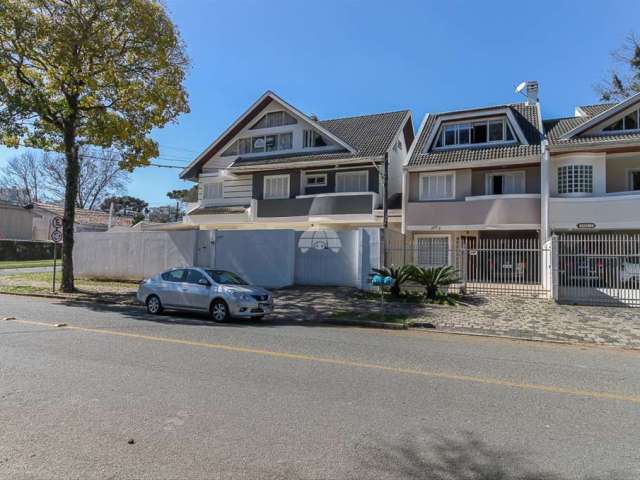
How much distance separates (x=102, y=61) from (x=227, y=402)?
1543 centimetres

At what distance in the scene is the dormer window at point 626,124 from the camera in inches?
795

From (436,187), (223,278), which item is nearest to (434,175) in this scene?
(436,187)

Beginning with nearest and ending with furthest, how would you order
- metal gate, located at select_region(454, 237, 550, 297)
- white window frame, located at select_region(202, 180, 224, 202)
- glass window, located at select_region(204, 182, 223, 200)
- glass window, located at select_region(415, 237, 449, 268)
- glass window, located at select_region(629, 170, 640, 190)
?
1. metal gate, located at select_region(454, 237, 550, 297)
2. glass window, located at select_region(415, 237, 449, 268)
3. glass window, located at select_region(629, 170, 640, 190)
4. white window frame, located at select_region(202, 180, 224, 202)
5. glass window, located at select_region(204, 182, 223, 200)

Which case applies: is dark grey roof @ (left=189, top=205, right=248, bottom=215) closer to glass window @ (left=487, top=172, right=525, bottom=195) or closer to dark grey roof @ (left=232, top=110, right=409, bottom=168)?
dark grey roof @ (left=232, top=110, right=409, bottom=168)

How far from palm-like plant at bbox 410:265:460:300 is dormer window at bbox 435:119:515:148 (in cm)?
943

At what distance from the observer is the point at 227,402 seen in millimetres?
5281

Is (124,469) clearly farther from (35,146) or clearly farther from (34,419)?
(35,146)

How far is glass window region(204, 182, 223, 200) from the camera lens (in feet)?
92.7

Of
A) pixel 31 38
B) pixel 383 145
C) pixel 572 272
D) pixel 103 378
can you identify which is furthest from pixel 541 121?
pixel 103 378

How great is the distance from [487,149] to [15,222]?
152 ft

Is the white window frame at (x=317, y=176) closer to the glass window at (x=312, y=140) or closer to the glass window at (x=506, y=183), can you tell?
the glass window at (x=312, y=140)

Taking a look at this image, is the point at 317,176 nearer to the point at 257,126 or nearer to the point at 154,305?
the point at 257,126

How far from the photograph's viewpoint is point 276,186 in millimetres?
26375

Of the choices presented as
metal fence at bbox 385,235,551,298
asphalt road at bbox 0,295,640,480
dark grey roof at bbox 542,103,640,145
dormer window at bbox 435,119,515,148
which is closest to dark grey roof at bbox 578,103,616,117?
dark grey roof at bbox 542,103,640,145
